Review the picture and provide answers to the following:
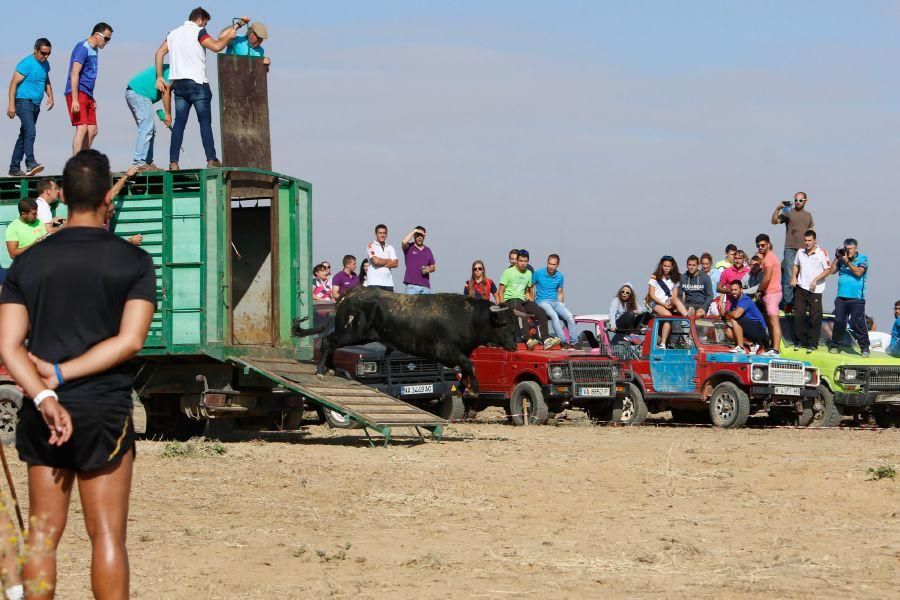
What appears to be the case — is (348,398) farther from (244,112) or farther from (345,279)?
(345,279)

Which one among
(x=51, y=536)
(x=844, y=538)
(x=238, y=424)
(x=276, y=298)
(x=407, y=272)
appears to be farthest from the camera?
(x=407, y=272)

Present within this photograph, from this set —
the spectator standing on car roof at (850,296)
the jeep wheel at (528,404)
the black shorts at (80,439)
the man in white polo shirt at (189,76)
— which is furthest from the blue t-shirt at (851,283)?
the black shorts at (80,439)

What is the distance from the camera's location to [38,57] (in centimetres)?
1670

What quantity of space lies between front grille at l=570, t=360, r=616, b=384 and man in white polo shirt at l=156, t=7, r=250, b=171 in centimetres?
686

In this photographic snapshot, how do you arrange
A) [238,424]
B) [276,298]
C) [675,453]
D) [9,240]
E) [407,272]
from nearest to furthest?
[9,240]
[675,453]
[276,298]
[238,424]
[407,272]

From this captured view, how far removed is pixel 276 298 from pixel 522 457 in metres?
4.23

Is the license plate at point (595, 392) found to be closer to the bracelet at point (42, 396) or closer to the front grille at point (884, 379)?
the front grille at point (884, 379)

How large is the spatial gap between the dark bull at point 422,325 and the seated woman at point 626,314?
4.04 m

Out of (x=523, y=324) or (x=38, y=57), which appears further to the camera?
(x=523, y=324)

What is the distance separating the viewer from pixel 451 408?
21.0 m

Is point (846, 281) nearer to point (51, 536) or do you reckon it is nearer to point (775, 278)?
point (775, 278)

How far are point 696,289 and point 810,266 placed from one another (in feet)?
5.85

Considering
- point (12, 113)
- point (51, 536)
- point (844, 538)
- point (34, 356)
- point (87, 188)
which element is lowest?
point (844, 538)

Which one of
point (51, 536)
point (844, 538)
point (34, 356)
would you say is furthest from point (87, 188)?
point (844, 538)
